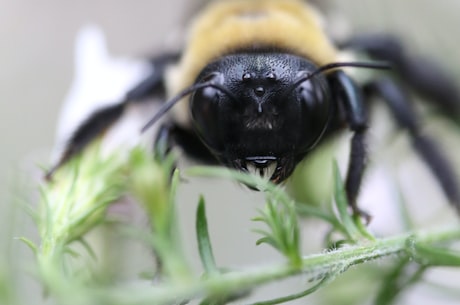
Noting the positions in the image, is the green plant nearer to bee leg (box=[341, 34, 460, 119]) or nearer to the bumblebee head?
the bumblebee head

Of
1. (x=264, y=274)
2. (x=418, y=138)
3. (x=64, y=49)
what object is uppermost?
(x=64, y=49)

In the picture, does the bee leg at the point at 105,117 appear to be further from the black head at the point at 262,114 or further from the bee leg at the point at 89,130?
the black head at the point at 262,114

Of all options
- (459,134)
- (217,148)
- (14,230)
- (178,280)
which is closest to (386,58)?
(459,134)

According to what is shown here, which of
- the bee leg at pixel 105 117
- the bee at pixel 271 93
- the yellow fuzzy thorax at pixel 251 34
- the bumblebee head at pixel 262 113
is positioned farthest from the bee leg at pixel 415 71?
the bumblebee head at pixel 262 113

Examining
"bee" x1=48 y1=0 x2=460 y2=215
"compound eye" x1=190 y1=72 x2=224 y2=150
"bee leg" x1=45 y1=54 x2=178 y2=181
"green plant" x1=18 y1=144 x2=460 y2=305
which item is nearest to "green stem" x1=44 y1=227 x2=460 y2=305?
"green plant" x1=18 y1=144 x2=460 y2=305

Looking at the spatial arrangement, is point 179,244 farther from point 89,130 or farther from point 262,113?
point 89,130

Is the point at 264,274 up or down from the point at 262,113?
down

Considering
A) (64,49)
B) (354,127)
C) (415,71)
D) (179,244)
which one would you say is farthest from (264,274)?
(64,49)
